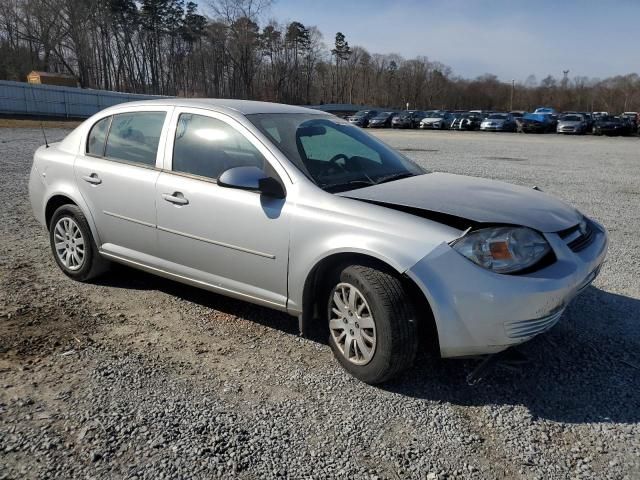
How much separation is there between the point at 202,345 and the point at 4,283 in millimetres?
2258

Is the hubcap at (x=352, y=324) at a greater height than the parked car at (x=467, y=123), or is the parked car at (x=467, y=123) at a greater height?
the hubcap at (x=352, y=324)

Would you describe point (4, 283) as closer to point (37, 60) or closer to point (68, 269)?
point (68, 269)

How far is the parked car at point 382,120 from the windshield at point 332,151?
1700 inches

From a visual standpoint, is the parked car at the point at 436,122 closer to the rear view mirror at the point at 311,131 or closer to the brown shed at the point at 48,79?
the brown shed at the point at 48,79

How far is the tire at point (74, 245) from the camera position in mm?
4598

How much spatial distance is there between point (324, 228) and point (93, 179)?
7.66 ft

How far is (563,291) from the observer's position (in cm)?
295

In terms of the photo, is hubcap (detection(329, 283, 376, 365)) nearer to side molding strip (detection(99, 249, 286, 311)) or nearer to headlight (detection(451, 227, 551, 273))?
side molding strip (detection(99, 249, 286, 311))

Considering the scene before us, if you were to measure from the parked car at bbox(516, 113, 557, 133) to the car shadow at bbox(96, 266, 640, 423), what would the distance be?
4057cm

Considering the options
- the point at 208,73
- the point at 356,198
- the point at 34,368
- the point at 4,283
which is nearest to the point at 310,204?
the point at 356,198

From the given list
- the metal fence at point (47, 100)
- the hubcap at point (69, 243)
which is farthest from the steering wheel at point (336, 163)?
the metal fence at point (47, 100)

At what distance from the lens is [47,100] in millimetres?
36750

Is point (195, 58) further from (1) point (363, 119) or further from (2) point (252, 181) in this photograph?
(2) point (252, 181)

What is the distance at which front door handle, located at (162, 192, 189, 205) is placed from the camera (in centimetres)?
381
